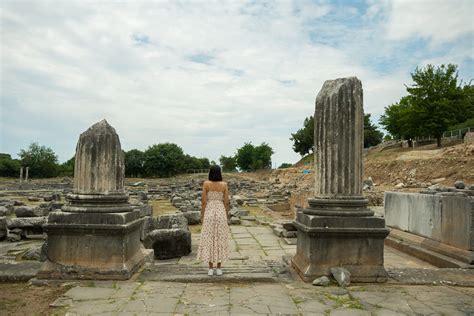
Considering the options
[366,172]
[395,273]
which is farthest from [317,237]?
[366,172]

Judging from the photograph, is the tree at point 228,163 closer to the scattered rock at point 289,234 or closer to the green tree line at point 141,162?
the green tree line at point 141,162

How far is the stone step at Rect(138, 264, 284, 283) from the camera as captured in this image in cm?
516

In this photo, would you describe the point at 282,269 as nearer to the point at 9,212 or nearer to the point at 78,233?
the point at 78,233

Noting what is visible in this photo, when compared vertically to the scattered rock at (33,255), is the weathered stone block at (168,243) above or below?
above

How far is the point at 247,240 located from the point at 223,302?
6.40m

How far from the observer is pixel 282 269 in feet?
19.2

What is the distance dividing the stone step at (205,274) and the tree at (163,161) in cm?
7105

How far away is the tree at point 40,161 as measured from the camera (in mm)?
74787

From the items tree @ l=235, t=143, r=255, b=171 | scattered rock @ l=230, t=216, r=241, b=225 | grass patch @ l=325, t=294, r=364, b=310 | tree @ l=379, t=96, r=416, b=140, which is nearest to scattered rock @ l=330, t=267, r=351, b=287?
grass patch @ l=325, t=294, r=364, b=310

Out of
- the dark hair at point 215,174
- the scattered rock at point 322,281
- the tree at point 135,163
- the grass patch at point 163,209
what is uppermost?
the tree at point 135,163

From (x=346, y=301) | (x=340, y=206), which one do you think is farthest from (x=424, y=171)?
Answer: (x=346, y=301)

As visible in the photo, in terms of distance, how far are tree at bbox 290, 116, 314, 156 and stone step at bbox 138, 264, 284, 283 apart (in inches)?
2820

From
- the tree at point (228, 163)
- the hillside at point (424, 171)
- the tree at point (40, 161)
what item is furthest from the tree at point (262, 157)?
the hillside at point (424, 171)

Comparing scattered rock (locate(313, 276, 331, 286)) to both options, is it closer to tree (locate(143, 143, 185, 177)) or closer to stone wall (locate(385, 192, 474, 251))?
stone wall (locate(385, 192, 474, 251))
